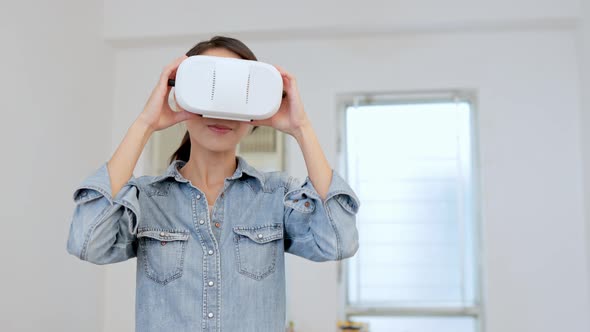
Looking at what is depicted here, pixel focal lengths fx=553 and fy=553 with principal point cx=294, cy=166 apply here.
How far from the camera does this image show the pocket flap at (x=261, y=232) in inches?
40.1

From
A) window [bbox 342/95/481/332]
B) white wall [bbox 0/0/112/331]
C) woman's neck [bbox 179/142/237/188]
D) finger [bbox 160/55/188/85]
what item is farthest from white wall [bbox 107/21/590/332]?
finger [bbox 160/55/188/85]

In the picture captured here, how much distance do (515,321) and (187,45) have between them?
201cm

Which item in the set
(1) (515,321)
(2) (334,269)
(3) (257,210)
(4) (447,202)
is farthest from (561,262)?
(3) (257,210)

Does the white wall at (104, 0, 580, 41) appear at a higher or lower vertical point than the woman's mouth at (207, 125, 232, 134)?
higher

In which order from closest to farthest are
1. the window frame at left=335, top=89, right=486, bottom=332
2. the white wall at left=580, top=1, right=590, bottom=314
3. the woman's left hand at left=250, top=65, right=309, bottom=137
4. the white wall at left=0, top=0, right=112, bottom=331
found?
the woman's left hand at left=250, top=65, right=309, bottom=137 < the white wall at left=0, top=0, right=112, bottom=331 < the white wall at left=580, top=1, right=590, bottom=314 < the window frame at left=335, top=89, right=486, bottom=332

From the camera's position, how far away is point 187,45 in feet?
9.08

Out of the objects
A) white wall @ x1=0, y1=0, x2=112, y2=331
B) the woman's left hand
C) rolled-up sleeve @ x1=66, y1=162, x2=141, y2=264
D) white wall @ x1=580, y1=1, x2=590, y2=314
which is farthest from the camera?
A: white wall @ x1=580, y1=1, x2=590, y2=314

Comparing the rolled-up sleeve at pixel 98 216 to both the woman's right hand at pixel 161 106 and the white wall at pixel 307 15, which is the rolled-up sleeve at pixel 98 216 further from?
the white wall at pixel 307 15

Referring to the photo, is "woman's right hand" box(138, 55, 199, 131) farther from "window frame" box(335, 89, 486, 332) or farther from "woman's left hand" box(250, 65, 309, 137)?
"window frame" box(335, 89, 486, 332)

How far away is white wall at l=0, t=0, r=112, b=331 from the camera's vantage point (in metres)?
1.92

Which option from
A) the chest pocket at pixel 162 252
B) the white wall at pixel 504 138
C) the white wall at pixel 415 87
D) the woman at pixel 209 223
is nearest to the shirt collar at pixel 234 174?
the woman at pixel 209 223

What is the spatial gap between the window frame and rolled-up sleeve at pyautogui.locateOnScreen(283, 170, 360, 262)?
161 centimetres

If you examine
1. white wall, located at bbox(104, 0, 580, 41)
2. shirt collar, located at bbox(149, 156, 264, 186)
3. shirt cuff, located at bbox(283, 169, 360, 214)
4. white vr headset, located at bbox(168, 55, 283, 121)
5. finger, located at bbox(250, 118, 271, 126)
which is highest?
white wall, located at bbox(104, 0, 580, 41)

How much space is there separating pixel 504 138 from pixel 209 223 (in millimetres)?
1898
